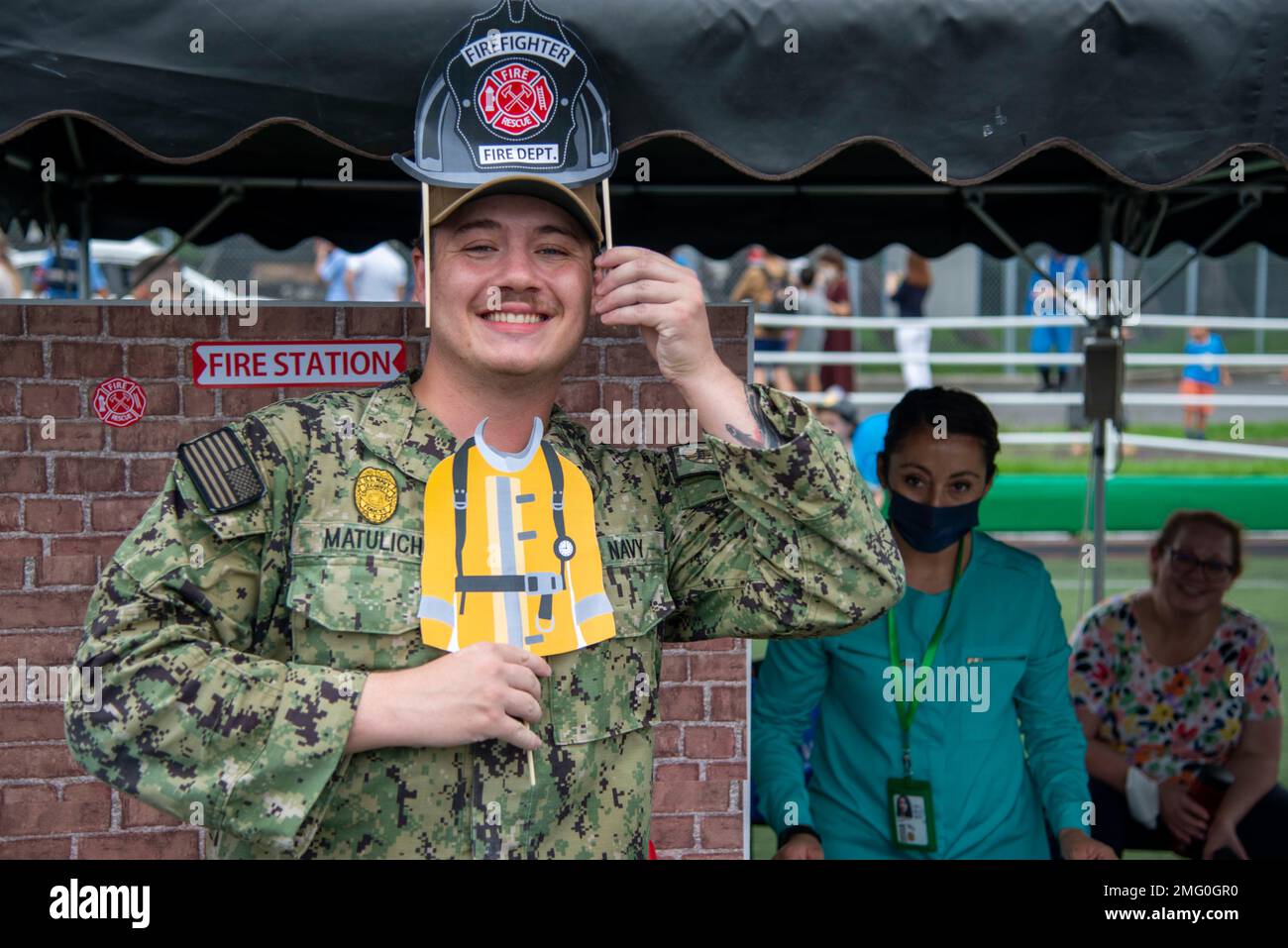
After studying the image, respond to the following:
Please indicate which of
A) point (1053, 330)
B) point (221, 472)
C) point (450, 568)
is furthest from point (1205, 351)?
point (221, 472)

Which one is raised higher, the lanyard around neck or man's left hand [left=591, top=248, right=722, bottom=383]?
man's left hand [left=591, top=248, right=722, bottom=383]

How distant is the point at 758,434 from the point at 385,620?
1.93 feet

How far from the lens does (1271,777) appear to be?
13.0ft

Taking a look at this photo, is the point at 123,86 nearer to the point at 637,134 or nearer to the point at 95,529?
the point at 637,134

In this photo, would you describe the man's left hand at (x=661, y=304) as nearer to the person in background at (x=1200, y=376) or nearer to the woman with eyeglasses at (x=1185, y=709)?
the woman with eyeglasses at (x=1185, y=709)

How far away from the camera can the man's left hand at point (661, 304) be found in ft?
6.10

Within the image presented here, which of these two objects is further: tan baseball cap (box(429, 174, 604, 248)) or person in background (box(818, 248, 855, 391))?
person in background (box(818, 248, 855, 391))

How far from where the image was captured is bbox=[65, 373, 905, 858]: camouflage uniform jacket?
168 centimetres

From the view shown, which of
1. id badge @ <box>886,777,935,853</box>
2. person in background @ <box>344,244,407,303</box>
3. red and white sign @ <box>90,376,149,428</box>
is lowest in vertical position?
id badge @ <box>886,777,935,853</box>

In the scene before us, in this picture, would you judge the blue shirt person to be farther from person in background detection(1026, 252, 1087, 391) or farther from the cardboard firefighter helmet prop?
the cardboard firefighter helmet prop

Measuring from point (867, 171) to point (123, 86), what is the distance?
2895 millimetres

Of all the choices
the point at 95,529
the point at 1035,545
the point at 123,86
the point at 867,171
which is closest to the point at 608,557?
the point at 123,86

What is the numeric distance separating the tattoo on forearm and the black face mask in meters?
1.27

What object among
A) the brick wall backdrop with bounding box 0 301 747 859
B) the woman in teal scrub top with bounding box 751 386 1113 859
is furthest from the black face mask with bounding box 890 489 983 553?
the brick wall backdrop with bounding box 0 301 747 859
